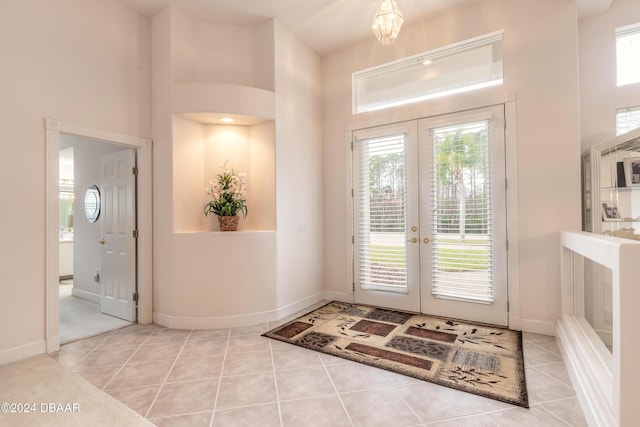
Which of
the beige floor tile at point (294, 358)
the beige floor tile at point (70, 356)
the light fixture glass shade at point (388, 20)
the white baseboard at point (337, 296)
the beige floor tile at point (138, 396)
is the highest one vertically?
the light fixture glass shade at point (388, 20)

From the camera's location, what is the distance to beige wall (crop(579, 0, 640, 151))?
10.8 feet

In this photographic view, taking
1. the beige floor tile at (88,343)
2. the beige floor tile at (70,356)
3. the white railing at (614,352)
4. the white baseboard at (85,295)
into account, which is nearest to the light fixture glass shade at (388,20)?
the white railing at (614,352)

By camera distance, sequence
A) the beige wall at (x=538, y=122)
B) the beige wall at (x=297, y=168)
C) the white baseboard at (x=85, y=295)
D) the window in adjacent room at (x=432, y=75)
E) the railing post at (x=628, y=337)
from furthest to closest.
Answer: the white baseboard at (x=85, y=295)
the beige wall at (x=297, y=168)
the window in adjacent room at (x=432, y=75)
the beige wall at (x=538, y=122)
the railing post at (x=628, y=337)

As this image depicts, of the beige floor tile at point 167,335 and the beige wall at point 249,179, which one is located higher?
the beige wall at point 249,179

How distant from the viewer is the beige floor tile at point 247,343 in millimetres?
2980

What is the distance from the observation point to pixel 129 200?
149 inches

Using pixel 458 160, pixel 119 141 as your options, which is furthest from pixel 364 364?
pixel 119 141

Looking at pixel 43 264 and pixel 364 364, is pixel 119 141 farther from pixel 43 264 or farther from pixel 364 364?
pixel 364 364

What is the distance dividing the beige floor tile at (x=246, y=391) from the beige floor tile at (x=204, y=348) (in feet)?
A: 1.84

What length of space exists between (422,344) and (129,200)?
3.81m

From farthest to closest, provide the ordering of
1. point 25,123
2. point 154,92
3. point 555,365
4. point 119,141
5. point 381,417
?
point 154,92 → point 119,141 → point 25,123 → point 555,365 → point 381,417

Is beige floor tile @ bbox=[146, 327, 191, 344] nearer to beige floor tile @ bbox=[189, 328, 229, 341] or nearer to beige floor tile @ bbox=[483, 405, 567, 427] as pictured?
beige floor tile @ bbox=[189, 328, 229, 341]

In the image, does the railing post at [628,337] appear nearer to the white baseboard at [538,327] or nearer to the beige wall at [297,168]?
the white baseboard at [538,327]

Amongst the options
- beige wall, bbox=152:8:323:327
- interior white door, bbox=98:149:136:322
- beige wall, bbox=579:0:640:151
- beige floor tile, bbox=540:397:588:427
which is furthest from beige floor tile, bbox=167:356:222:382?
beige wall, bbox=579:0:640:151
